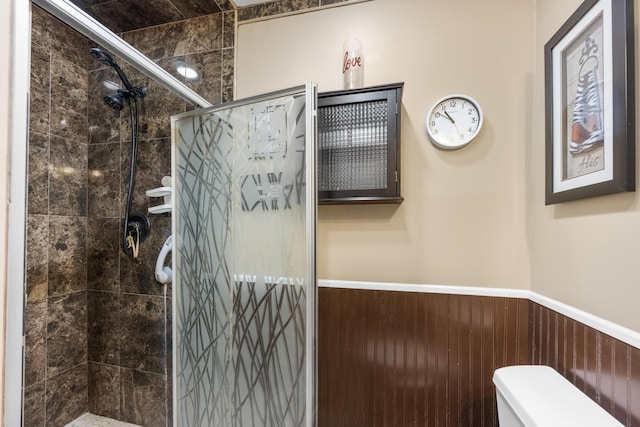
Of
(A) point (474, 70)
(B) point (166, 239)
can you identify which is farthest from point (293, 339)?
(A) point (474, 70)

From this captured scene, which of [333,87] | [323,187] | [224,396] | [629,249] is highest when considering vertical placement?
[333,87]

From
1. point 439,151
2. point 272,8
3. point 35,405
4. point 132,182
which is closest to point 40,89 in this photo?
point 132,182

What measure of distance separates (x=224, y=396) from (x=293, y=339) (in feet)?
1.64

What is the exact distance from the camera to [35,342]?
1528 millimetres

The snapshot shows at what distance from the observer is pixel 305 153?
3.60ft

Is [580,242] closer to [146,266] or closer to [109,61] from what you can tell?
[146,266]

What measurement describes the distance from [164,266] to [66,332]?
753 millimetres

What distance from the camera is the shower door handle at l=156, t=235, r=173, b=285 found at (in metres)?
1.60

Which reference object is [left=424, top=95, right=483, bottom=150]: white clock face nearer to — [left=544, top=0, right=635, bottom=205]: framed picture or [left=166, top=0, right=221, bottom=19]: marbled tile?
[left=544, top=0, right=635, bottom=205]: framed picture

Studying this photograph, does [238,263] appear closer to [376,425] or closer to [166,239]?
[166,239]

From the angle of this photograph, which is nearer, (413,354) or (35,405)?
(413,354)

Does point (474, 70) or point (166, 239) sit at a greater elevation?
point (474, 70)

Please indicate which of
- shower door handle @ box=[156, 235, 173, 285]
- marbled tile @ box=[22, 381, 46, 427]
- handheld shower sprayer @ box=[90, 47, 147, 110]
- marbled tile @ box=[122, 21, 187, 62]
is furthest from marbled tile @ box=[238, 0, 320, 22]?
marbled tile @ box=[22, 381, 46, 427]

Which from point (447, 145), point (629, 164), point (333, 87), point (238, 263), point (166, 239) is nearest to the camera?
point (629, 164)
